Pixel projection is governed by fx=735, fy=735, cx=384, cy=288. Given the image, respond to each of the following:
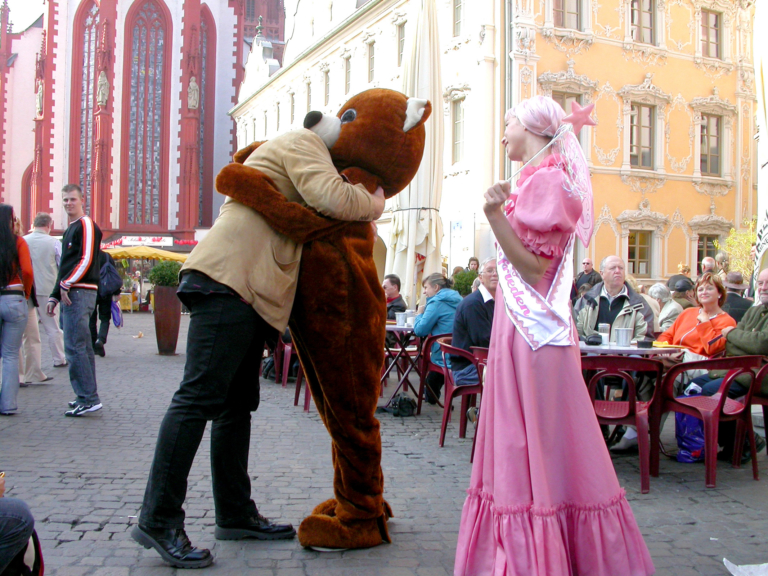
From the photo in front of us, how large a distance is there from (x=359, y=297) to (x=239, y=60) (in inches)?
1888

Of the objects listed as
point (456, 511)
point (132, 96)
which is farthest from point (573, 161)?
point (132, 96)

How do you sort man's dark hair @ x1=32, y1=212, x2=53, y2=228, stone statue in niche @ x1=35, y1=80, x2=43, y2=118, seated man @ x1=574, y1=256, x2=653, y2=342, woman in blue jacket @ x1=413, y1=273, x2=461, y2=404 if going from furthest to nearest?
1. stone statue in niche @ x1=35, y1=80, x2=43, y2=118
2. man's dark hair @ x1=32, y1=212, x2=53, y2=228
3. woman in blue jacket @ x1=413, y1=273, x2=461, y2=404
4. seated man @ x1=574, y1=256, x2=653, y2=342

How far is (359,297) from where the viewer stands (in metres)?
3.06

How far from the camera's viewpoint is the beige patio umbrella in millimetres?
10250

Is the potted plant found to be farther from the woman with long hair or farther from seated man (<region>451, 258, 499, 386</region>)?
seated man (<region>451, 258, 499, 386</region>)

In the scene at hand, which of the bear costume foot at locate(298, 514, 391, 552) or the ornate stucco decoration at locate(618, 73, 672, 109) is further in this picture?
the ornate stucco decoration at locate(618, 73, 672, 109)

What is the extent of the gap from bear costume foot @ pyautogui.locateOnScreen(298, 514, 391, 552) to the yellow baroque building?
17.9m

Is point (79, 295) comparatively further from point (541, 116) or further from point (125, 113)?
point (125, 113)

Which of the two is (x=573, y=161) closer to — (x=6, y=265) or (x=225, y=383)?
(x=225, y=383)

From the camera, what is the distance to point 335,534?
3156mm

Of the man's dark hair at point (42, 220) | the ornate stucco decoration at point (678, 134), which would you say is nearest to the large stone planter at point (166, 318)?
the man's dark hair at point (42, 220)

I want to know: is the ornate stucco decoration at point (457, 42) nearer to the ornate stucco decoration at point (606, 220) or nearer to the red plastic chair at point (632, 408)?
the ornate stucco decoration at point (606, 220)

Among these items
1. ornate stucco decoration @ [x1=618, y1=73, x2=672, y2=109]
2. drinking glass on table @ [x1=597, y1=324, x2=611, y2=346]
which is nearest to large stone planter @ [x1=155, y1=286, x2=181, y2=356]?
drinking glass on table @ [x1=597, y1=324, x2=611, y2=346]

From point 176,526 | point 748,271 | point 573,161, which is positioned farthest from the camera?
point 748,271
